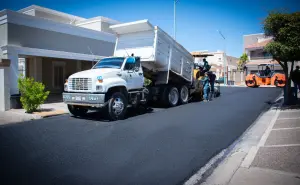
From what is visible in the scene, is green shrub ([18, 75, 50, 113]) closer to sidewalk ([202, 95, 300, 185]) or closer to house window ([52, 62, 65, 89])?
house window ([52, 62, 65, 89])

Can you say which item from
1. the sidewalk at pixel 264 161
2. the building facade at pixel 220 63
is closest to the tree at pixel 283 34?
the sidewalk at pixel 264 161

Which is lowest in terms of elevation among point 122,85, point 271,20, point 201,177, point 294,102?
point 201,177

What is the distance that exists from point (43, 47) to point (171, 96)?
7.65m

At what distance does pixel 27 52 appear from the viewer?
420 inches

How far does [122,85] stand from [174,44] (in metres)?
4.29

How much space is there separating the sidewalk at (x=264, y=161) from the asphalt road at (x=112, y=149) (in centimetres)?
38

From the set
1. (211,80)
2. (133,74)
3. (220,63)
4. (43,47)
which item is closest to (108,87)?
(133,74)

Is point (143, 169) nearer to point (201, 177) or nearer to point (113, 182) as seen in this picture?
point (113, 182)

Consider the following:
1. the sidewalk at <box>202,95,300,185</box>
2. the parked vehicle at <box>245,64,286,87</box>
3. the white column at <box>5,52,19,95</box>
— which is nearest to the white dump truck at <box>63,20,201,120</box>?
the white column at <box>5,52,19,95</box>

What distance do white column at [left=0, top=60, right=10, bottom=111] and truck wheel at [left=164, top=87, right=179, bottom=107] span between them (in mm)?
7121

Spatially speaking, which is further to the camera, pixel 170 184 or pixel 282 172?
pixel 282 172

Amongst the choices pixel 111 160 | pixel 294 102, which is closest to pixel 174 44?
pixel 294 102

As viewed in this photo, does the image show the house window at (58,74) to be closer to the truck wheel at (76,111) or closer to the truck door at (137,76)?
the truck wheel at (76,111)

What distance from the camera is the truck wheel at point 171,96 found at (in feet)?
34.6
